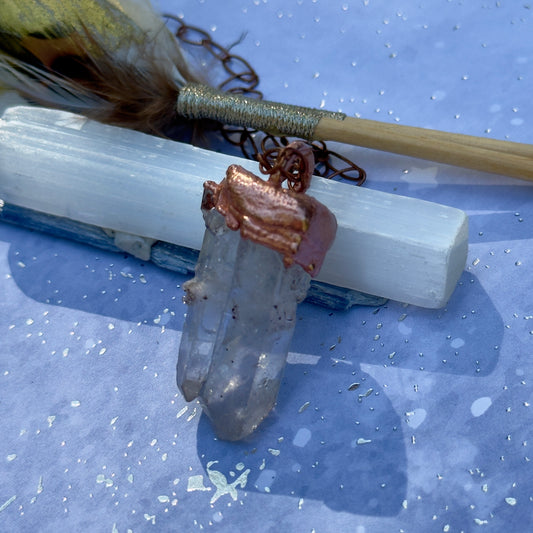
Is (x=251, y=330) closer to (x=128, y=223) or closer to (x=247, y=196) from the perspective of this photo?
(x=247, y=196)

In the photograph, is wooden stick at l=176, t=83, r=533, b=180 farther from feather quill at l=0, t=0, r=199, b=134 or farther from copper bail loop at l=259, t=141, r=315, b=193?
copper bail loop at l=259, t=141, r=315, b=193

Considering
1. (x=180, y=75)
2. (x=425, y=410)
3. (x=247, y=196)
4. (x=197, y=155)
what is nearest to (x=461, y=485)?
(x=425, y=410)

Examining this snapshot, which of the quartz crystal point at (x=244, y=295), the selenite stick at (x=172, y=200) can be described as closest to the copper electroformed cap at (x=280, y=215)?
the quartz crystal point at (x=244, y=295)

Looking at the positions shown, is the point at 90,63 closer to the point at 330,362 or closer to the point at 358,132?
the point at 358,132

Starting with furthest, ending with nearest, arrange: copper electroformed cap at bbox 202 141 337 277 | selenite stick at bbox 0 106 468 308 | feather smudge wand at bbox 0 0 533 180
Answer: feather smudge wand at bbox 0 0 533 180, selenite stick at bbox 0 106 468 308, copper electroformed cap at bbox 202 141 337 277

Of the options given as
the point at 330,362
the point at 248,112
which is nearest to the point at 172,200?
the point at 248,112

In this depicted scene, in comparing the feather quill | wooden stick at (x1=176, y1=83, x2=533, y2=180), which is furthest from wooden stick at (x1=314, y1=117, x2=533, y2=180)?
the feather quill

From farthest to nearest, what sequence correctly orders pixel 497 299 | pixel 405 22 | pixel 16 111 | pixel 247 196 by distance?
pixel 405 22
pixel 16 111
pixel 497 299
pixel 247 196
